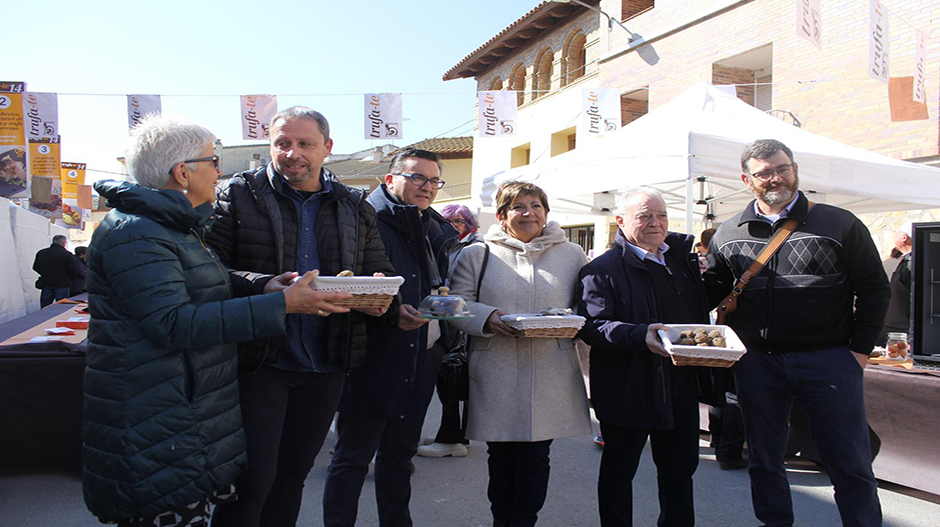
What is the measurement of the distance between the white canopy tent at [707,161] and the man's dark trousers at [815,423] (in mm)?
2801

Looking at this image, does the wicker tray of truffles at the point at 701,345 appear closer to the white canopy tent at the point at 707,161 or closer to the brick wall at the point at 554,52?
the white canopy tent at the point at 707,161

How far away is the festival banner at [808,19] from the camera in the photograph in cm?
782

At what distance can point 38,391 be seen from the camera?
3.77 m

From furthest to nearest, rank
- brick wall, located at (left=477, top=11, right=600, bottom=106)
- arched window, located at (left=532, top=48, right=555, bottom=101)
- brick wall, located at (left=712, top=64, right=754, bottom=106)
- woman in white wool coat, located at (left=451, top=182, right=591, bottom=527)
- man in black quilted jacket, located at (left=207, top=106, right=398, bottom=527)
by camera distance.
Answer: arched window, located at (left=532, top=48, right=555, bottom=101) → brick wall, located at (left=477, top=11, right=600, bottom=106) → brick wall, located at (left=712, top=64, right=754, bottom=106) → woman in white wool coat, located at (left=451, top=182, right=591, bottom=527) → man in black quilted jacket, located at (left=207, top=106, right=398, bottom=527)

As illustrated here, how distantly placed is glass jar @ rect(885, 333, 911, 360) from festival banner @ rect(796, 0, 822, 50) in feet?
16.4

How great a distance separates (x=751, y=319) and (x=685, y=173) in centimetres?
267

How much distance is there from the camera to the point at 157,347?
175cm

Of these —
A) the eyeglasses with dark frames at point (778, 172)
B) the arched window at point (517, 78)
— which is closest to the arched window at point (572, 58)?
the arched window at point (517, 78)

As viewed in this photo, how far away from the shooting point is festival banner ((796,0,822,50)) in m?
7.82

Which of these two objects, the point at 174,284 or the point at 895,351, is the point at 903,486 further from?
the point at 174,284

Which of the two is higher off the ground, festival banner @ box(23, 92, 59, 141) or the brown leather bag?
festival banner @ box(23, 92, 59, 141)

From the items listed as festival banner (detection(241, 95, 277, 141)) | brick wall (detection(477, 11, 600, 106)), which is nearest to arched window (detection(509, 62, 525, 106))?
brick wall (detection(477, 11, 600, 106))

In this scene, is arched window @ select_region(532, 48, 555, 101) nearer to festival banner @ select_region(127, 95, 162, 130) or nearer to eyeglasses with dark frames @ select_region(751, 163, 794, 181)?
festival banner @ select_region(127, 95, 162, 130)

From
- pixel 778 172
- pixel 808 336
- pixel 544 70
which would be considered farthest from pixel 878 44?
pixel 544 70
